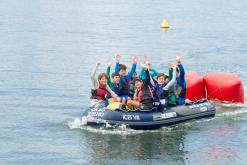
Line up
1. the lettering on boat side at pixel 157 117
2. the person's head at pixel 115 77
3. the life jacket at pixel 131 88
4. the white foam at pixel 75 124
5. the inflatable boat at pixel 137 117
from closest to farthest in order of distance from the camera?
the inflatable boat at pixel 137 117, the lettering on boat side at pixel 157 117, the white foam at pixel 75 124, the person's head at pixel 115 77, the life jacket at pixel 131 88

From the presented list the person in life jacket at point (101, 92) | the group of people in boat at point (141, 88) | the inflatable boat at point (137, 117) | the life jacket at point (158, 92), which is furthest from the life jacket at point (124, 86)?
the inflatable boat at point (137, 117)

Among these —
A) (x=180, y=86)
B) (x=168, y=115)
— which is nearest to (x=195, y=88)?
(x=180, y=86)

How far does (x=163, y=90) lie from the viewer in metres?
15.2

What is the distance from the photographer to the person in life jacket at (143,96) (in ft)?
48.6

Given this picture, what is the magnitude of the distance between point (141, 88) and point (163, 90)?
0.65m

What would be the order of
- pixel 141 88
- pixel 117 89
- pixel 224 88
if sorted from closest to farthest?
pixel 141 88 < pixel 117 89 < pixel 224 88

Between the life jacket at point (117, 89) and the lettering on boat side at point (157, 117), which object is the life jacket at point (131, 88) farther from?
the lettering on boat side at point (157, 117)

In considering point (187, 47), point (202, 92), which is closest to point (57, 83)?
point (202, 92)

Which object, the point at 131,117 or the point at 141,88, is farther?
the point at 141,88

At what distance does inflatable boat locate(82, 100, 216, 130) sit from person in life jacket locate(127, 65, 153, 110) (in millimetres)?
185

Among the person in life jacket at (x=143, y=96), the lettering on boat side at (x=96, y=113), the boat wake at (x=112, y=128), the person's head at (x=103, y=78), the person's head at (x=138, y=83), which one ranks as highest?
the person's head at (x=103, y=78)

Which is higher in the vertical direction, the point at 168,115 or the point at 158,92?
the point at 158,92

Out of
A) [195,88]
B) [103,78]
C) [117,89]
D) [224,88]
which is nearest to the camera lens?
[103,78]

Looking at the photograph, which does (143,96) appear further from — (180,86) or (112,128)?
(180,86)
